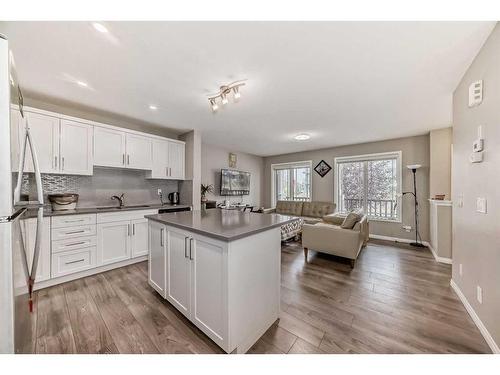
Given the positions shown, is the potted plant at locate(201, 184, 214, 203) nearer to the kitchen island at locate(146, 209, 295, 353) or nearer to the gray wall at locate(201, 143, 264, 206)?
the gray wall at locate(201, 143, 264, 206)

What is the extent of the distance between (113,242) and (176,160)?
1831mm

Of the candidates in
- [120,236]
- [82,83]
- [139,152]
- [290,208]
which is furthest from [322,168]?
[82,83]

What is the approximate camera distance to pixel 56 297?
2160mm

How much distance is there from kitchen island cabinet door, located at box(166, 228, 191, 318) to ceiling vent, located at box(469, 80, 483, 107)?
2749 mm

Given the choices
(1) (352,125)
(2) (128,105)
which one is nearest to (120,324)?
(2) (128,105)

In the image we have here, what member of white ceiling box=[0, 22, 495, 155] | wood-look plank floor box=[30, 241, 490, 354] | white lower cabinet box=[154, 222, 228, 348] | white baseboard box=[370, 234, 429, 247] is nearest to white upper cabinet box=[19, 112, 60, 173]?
white ceiling box=[0, 22, 495, 155]

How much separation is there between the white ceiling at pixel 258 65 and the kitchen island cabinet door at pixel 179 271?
1.62 m

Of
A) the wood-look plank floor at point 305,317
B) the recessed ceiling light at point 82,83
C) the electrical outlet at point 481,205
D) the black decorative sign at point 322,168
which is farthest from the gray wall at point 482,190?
the recessed ceiling light at point 82,83

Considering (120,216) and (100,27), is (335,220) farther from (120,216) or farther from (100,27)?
(100,27)

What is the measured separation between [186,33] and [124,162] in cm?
252

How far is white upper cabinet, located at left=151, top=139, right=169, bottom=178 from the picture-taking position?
3.63 m

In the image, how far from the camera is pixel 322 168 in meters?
5.77

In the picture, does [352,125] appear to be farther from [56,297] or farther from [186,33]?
[56,297]

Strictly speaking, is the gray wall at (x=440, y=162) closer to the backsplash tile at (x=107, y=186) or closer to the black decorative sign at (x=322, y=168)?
the black decorative sign at (x=322, y=168)
